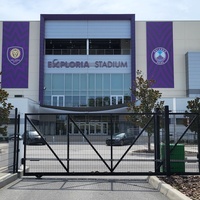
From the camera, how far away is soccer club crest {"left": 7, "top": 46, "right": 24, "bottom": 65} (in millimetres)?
53750

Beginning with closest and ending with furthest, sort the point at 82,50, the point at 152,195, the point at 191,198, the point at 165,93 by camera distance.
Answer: the point at 191,198
the point at 152,195
the point at 165,93
the point at 82,50

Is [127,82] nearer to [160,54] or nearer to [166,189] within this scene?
[160,54]

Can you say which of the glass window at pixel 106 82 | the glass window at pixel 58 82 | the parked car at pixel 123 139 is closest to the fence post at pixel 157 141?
the parked car at pixel 123 139

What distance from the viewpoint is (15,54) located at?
53.9 m

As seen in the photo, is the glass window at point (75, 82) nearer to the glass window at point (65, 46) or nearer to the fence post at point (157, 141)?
the glass window at point (65, 46)

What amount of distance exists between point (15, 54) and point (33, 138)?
45070mm

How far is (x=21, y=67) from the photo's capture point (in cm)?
5378

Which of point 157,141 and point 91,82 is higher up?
point 91,82

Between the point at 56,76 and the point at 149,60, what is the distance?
15.2m

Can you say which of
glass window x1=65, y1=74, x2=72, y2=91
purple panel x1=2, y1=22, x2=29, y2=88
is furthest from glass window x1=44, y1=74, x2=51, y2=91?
purple panel x1=2, y1=22, x2=29, y2=88

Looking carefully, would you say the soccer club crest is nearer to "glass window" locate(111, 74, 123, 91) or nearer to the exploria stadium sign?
the exploria stadium sign

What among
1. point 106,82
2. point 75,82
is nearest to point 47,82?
point 75,82

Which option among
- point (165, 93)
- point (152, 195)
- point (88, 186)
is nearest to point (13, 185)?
point (88, 186)

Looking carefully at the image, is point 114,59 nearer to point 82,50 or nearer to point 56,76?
point 82,50
